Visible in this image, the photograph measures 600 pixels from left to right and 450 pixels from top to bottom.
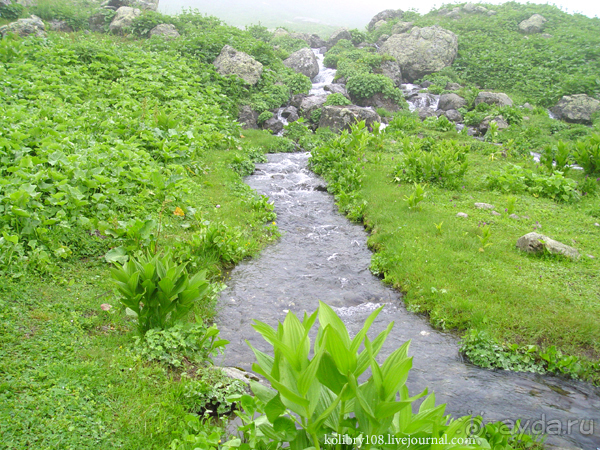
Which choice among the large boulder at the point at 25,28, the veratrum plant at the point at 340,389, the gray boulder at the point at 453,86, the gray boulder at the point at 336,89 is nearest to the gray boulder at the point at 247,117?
the gray boulder at the point at 336,89

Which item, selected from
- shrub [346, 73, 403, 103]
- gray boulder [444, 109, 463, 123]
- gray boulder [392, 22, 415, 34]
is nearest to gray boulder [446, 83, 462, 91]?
shrub [346, 73, 403, 103]

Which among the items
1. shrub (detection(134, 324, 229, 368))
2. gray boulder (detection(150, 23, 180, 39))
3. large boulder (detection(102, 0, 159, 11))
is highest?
large boulder (detection(102, 0, 159, 11))

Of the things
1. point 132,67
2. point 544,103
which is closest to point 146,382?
point 132,67

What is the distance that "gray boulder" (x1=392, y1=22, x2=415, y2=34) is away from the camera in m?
32.8

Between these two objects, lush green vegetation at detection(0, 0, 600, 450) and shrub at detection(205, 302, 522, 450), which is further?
lush green vegetation at detection(0, 0, 600, 450)

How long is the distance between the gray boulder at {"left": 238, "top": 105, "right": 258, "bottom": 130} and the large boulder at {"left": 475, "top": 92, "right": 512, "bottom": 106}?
12.0 m

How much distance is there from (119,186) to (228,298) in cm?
287

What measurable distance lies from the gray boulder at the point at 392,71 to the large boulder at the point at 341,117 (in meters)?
8.72

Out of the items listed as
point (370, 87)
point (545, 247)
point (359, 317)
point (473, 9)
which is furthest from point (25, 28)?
point (473, 9)

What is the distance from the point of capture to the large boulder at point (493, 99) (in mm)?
20547

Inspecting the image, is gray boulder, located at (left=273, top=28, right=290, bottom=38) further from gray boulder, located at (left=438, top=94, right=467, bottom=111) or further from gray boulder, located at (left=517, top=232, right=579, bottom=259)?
gray boulder, located at (left=517, top=232, right=579, bottom=259)

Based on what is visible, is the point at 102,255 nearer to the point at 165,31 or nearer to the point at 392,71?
the point at 165,31

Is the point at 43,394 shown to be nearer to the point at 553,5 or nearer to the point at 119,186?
the point at 119,186

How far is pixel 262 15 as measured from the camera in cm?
6625
